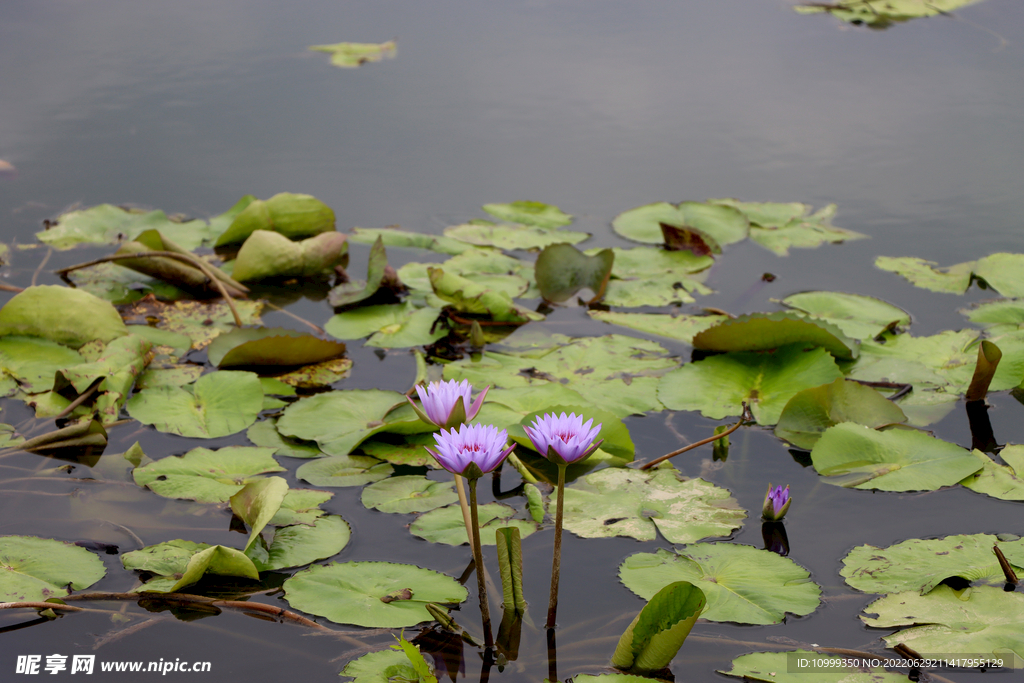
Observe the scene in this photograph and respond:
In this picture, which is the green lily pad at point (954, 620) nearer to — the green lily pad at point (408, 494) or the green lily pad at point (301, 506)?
the green lily pad at point (408, 494)

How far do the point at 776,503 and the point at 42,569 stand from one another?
5.10 feet

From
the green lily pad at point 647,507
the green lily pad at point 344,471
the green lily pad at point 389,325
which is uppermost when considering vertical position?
the green lily pad at point 389,325

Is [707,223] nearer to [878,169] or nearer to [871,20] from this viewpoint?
[878,169]

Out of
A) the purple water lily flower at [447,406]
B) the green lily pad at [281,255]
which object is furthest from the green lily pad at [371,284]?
the purple water lily flower at [447,406]

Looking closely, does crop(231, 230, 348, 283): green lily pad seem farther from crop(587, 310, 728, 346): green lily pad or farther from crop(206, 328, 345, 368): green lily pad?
crop(587, 310, 728, 346): green lily pad

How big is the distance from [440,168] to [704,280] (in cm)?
157

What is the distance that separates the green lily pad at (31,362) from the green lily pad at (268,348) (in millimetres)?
424

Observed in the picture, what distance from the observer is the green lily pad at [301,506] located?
170 cm

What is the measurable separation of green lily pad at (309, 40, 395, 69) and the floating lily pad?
2.99 meters

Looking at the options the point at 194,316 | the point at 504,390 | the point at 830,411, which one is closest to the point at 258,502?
the point at 504,390

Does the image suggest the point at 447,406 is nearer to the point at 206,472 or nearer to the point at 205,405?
the point at 206,472

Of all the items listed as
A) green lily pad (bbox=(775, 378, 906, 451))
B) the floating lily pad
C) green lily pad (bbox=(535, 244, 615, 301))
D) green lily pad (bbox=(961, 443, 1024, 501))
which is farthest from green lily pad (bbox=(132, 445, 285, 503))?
green lily pad (bbox=(961, 443, 1024, 501))

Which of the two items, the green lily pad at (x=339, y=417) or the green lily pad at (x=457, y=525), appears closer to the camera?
the green lily pad at (x=457, y=525)

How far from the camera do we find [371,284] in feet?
8.88
